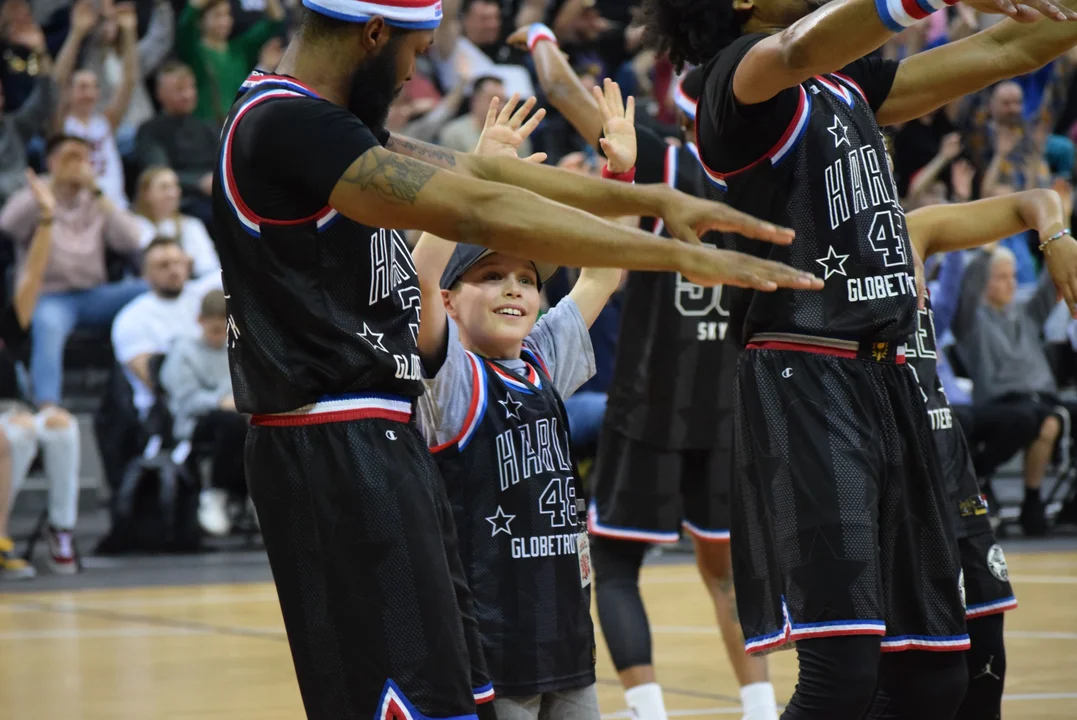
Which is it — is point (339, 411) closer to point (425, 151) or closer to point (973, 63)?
point (425, 151)

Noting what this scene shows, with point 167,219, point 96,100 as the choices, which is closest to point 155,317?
point 167,219

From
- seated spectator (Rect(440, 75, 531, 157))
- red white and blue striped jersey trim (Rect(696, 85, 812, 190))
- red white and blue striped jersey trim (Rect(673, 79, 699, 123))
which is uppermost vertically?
seated spectator (Rect(440, 75, 531, 157))

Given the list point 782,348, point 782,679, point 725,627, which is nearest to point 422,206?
point 782,348

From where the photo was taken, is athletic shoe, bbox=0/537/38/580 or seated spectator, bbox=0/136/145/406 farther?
seated spectator, bbox=0/136/145/406

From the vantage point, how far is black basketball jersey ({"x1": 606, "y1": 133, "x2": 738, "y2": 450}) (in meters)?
5.77

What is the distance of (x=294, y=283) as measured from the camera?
296 cm

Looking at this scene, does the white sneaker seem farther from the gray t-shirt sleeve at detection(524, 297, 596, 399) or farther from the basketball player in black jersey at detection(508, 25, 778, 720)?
the gray t-shirt sleeve at detection(524, 297, 596, 399)

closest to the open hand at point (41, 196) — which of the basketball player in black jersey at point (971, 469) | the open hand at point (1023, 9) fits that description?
the basketball player in black jersey at point (971, 469)

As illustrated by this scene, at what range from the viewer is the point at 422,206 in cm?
273

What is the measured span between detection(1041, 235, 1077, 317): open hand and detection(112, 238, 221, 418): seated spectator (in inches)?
273

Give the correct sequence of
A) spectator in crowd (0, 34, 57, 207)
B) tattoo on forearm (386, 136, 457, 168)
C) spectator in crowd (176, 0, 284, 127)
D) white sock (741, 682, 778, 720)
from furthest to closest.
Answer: spectator in crowd (176, 0, 284, 127)
spectator in crowd (0, 34, 57, 207)
white sock (741, 682, 778, 720)
tattoo on forearm (386, 136, 457, 168)

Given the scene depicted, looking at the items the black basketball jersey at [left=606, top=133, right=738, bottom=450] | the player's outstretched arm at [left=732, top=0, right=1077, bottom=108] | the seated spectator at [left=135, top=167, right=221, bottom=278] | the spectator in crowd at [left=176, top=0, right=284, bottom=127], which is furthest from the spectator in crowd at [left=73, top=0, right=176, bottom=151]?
the player's outstretched arm at [left=732, top=0, right=1077, bottom=108]

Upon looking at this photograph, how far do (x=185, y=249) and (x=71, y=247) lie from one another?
88cm

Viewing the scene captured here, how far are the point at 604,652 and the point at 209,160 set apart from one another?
21.8ft
